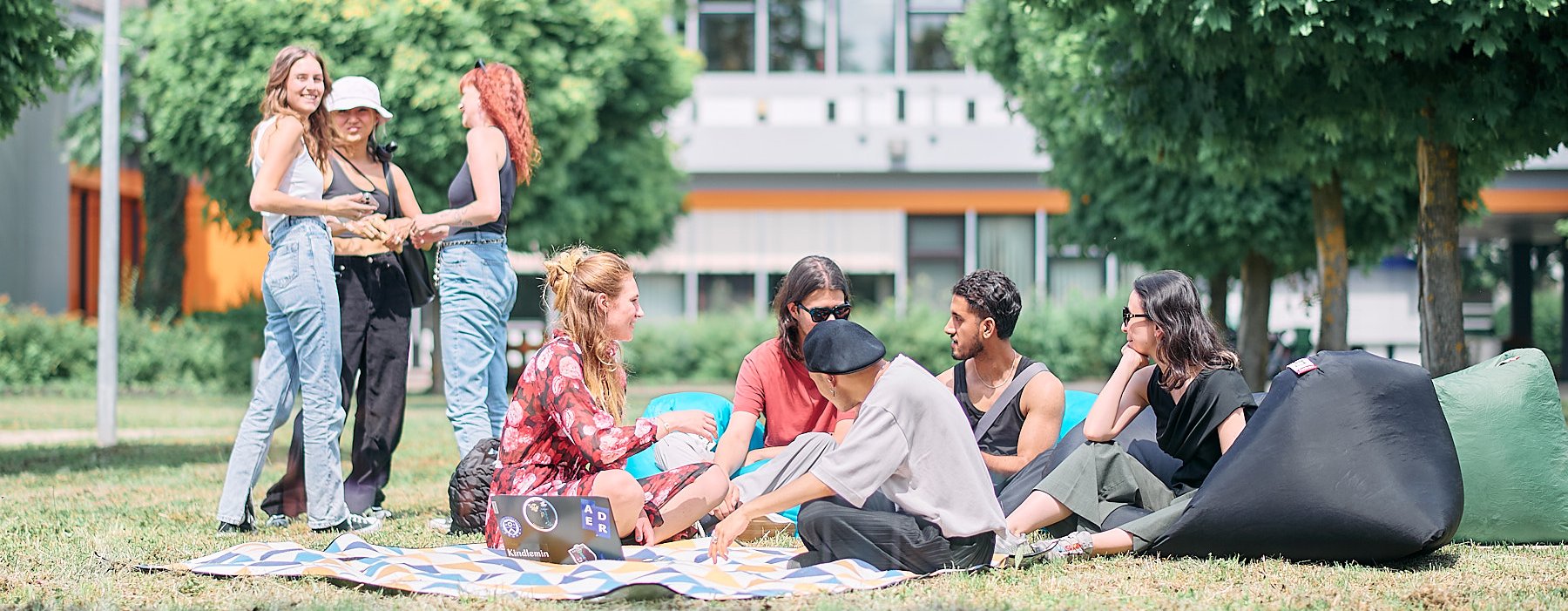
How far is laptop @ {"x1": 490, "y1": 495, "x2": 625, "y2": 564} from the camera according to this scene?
204 inches

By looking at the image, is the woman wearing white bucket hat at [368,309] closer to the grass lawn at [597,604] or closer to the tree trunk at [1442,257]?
the grass lawn at [597,604]

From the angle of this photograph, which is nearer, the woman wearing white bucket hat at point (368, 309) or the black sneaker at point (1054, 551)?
the black sneaker at point (1054, 551)

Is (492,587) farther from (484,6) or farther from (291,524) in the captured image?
(484,6)

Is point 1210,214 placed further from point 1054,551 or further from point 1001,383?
point 1054,551

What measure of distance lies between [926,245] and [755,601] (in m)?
25.2

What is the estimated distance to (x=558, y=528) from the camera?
5.25 meters

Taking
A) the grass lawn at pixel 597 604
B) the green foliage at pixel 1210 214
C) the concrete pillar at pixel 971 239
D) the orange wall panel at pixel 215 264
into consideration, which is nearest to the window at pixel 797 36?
the concrete pillar at pixel 971 239

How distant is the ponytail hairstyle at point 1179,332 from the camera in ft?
19.1

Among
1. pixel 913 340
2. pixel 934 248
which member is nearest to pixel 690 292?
pixel 934 248

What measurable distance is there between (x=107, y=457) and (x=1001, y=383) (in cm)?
693

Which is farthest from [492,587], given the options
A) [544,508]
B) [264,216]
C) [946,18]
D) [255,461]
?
[946,18]

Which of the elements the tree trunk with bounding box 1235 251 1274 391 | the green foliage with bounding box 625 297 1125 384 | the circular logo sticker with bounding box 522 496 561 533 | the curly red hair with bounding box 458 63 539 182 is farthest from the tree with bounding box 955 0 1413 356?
the green foliage with bounding box 625 297 1125 384

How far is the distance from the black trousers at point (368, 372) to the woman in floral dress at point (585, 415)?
1.49 m

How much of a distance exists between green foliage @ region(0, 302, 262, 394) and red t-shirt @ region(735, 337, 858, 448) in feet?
52.1
